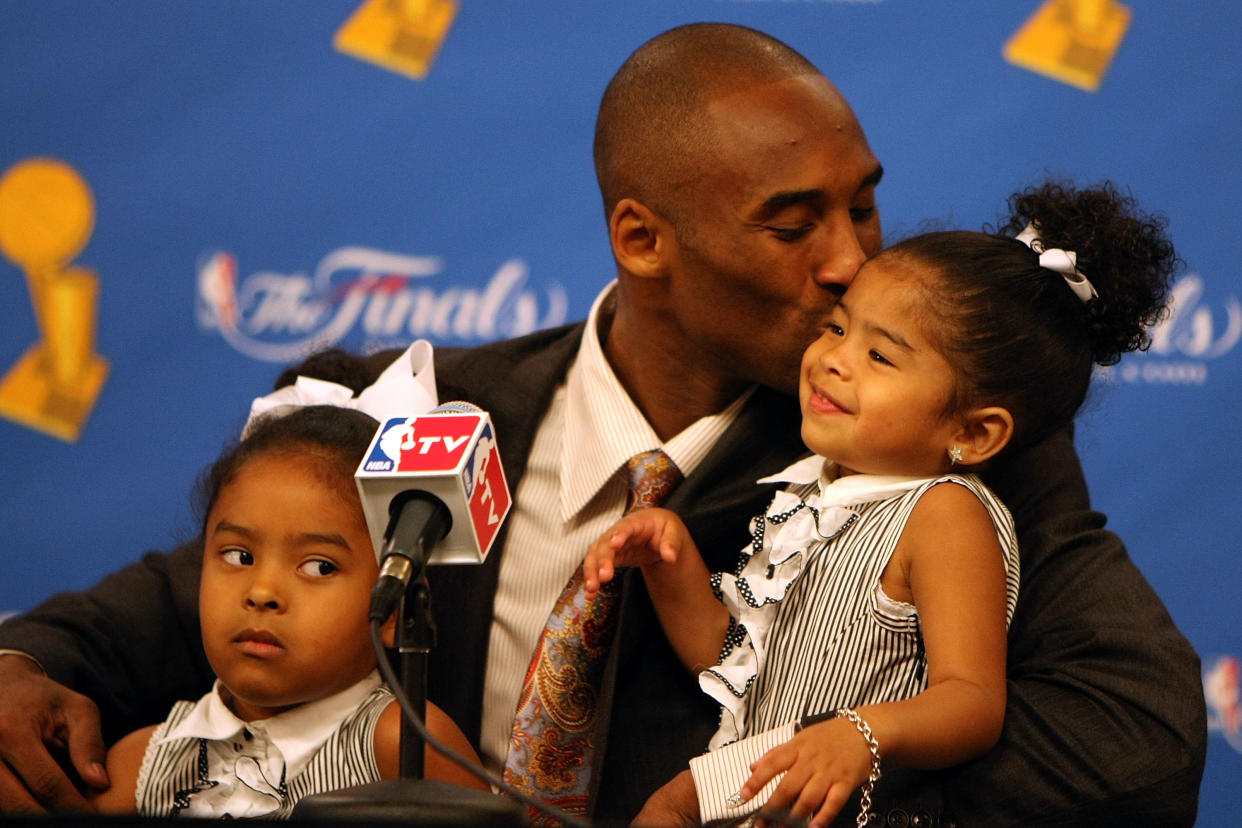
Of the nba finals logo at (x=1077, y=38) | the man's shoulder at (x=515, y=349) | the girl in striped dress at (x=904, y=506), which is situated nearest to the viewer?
the girl in striped dress at (x=904, y=506)

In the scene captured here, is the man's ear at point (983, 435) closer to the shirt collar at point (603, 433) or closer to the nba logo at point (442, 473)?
the shirt collar at point (603, 433)

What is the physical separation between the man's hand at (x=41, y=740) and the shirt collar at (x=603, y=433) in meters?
0.64

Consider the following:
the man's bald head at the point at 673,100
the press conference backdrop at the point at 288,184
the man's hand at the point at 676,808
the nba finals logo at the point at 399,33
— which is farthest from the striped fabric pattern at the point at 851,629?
the nba finals logo at the point at 399,33

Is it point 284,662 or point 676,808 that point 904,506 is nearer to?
point 676,808

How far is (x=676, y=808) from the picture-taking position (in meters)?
1.32

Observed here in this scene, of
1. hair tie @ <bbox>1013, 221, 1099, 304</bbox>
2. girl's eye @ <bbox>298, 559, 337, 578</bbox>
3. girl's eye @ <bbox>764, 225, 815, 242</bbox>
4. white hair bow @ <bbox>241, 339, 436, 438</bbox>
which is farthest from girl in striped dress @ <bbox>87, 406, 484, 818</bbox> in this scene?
hair tie @ <bbox>1013, 221, 1099, 304</bbox>

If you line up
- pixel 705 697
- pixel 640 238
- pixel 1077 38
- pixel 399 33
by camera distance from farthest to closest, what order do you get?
pixel 399 33 → pixel 1077 38 → pixel 640 238 → pixel 705 697

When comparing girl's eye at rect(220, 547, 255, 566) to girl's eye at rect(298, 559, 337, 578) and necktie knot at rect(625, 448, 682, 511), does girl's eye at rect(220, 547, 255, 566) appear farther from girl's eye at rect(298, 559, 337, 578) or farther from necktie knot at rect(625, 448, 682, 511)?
necktie knot at rect(625, 448, 682, 511)

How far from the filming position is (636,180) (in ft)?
5.96

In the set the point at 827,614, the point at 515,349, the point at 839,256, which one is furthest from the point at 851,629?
the point at 515,349

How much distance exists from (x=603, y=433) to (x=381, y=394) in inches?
12.6

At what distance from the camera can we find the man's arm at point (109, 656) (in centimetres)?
151

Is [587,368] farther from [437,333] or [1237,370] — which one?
[1237,370]

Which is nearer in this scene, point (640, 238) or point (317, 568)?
point (317, 568)
